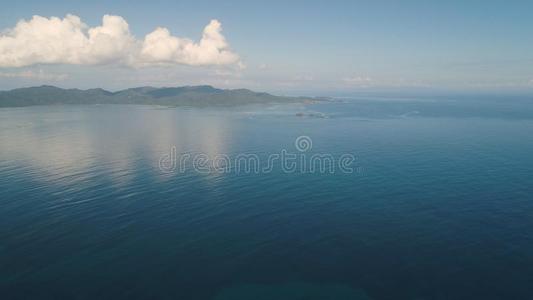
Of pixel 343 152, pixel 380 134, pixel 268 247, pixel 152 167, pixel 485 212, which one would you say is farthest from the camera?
pixel 380 134

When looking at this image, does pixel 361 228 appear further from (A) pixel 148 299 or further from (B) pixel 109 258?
(B) pixel 109 258

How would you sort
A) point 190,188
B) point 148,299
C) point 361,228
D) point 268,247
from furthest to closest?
1. point 190,188
2. point 361,228
3. point 268,247
4. point 148,299

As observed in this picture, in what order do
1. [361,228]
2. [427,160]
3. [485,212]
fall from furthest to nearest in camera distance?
1. [427,160]
2. [485,212]
3. [361,228]

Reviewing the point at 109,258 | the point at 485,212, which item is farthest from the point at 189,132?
the point at 485,212

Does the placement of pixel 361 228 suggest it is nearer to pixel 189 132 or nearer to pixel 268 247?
pixel 268 247

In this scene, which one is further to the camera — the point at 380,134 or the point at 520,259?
the point at 380,134

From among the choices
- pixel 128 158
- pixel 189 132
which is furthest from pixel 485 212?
pixel 189 132
